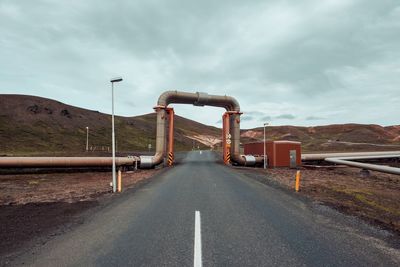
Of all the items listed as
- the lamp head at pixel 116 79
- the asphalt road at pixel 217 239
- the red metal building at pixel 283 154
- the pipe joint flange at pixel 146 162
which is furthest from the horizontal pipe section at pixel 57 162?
the asphalt road at pixel 217 239

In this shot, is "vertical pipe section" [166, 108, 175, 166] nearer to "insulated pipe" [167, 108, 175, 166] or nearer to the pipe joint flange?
"insulated pipe" [167, 108, 175, 166]

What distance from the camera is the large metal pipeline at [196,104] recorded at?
1469 inches

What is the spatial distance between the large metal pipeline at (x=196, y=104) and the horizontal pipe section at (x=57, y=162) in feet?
14.6

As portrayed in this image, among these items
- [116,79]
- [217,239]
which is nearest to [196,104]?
[116,79]

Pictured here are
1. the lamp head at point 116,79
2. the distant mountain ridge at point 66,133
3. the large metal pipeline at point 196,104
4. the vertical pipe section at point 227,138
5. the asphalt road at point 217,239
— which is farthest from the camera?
the distant mountain ridge at point 66,133

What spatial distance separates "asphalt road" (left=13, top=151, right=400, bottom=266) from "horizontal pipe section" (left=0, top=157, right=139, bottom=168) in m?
19.5

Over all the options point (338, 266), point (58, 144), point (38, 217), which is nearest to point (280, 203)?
point (338, 266)

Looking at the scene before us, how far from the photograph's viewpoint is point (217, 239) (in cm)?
770

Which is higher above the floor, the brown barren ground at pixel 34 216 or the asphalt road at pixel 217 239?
the asphalt road at pixel 217 239

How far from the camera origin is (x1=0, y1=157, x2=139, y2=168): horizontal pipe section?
90.5ft

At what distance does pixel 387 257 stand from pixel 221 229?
3930 mm

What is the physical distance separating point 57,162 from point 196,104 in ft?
60.9

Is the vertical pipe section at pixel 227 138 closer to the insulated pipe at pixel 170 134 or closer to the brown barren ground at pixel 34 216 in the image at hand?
the insulated pipe at pixel 170 134

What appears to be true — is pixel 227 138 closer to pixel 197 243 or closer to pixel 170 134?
pixel 170 134
